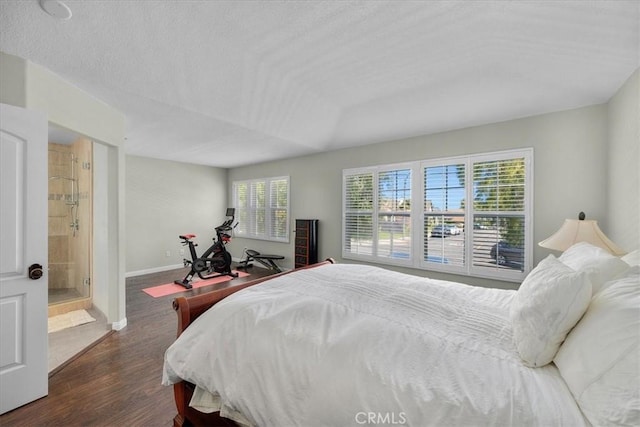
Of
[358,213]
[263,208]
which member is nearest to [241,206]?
[263,208]

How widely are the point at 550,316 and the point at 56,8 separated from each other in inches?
138

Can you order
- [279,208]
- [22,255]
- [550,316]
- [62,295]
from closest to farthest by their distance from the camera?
[550,316] → [22,255] → [62,295] → [279,208]

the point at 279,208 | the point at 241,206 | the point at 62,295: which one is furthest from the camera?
the point at 241,206

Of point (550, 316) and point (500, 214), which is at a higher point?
point (500, 214)

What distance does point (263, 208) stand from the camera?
6.80 metres

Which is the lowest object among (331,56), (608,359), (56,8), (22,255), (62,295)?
(62,295)

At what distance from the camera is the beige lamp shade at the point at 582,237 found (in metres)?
2.38

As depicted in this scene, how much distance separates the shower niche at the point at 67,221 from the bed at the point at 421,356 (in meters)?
3.79

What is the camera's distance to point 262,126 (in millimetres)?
3965

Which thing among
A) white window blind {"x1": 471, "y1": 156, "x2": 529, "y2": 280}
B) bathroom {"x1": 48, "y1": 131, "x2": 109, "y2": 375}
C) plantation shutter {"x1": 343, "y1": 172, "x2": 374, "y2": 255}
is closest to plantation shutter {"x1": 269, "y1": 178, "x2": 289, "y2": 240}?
plantation shutter {"x1": 343, "y1": 172, "x2": 374, "y2": 255}

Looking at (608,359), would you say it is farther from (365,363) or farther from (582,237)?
(582,237)

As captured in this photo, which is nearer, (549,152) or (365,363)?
(365,363)

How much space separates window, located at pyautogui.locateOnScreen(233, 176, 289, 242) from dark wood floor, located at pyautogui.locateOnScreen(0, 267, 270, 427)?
347 centimetres

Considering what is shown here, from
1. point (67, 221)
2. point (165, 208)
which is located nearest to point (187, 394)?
point (67, 221)
